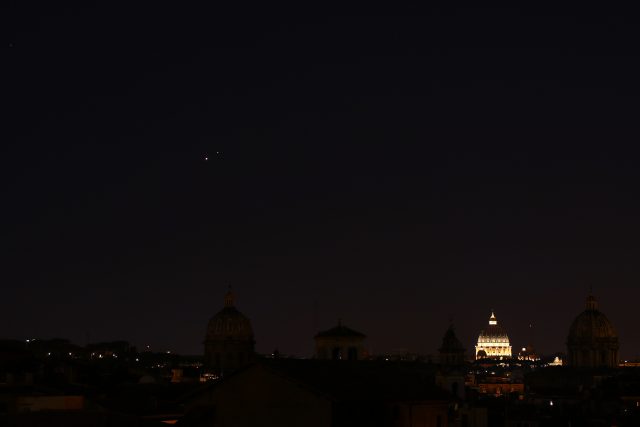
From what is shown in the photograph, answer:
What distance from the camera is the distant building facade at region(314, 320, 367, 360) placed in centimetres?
8006

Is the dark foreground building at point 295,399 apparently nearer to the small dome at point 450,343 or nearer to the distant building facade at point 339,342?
the distant building facade at point 339,342

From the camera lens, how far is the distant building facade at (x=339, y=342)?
263ft

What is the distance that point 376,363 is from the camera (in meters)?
46.7

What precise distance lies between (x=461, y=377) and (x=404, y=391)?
51634mm

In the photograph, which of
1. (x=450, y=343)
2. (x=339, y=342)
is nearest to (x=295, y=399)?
(x=339, y=342)

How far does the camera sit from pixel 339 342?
264 feet

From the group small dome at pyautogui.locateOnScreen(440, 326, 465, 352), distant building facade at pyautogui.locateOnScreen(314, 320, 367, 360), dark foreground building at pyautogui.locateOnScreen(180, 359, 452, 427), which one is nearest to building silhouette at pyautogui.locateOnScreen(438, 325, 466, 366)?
small dome at pyautogui.locateOnScreen(440, 326, 465, 352)

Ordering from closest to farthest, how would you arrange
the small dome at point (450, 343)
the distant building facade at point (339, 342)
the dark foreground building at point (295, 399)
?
1. the dark foreground building at point (295, 399)
2. the distant building facade at point (339, 342)
3. the small dome at point (450, 343)

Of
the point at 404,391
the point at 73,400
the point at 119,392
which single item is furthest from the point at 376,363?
the point at 119,392

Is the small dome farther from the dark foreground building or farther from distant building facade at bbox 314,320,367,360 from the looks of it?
the dark foreground building

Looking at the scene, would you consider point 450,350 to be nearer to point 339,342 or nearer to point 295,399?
point 339,342

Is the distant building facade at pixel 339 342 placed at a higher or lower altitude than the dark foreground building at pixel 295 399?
higher

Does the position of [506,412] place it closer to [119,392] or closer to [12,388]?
[119,392]

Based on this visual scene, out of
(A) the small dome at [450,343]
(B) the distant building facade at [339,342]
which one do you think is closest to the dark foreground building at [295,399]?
(B) the distant building facade at [339,342]
